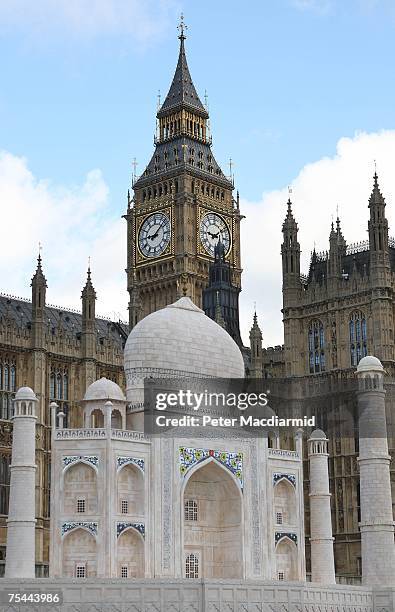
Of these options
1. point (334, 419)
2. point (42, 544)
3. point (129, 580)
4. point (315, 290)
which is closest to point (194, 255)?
point (315, 290)

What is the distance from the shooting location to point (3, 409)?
7069 centimetres

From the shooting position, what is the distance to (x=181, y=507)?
165ft

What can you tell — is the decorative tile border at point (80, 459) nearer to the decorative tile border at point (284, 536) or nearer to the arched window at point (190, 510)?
the arched window at point (190, 510)

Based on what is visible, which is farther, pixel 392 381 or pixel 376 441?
pixel 392 381

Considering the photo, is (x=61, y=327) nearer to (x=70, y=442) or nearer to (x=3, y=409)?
(x=3, y=409)

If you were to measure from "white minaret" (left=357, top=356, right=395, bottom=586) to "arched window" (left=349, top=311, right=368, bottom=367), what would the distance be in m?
19.3

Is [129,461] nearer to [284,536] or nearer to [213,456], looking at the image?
[213,456]

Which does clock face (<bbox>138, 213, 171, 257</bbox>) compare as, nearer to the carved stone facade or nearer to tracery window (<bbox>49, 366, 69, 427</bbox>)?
the carved stone facade

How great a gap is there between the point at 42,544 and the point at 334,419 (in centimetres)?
1965

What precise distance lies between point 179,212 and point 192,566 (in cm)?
4287

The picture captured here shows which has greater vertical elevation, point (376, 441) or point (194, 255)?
point (194, 255)

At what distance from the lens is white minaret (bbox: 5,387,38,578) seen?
152 feet

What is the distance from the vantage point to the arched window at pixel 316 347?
255 feet

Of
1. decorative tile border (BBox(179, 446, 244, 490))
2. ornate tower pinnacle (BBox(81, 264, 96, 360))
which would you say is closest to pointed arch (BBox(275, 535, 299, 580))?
decorative tile border (BBox(179, 446, 244, 490))
